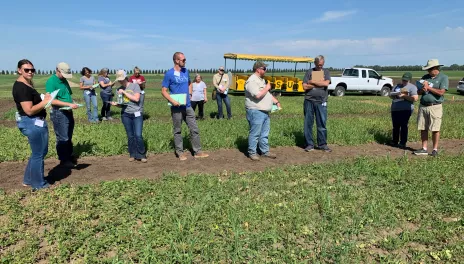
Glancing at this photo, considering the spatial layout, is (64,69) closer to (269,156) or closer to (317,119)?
(269,156)

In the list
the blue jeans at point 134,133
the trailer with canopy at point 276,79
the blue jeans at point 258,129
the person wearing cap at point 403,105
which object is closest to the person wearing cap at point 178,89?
the blue jeans at point 134,133

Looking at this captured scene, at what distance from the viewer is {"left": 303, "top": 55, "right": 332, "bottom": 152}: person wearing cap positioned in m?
6.65

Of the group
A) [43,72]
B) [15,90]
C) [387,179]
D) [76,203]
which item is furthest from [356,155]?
[43,72]

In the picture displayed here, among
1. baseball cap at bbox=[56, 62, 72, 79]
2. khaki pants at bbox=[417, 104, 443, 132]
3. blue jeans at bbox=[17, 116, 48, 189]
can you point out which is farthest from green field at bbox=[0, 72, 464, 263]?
baseball cap at bbox=[56, 62, 72, 79]

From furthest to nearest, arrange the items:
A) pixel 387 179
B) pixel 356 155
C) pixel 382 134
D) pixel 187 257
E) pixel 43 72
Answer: pixel 43 72, pixel 382 134, pixel 356 155, pixel 387 179, pixel 187 257

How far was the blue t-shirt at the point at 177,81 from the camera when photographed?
5.80m

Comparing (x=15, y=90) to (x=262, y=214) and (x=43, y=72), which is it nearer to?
(x=262, y=214)

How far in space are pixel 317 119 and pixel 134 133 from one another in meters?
3.90

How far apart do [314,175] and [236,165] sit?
1.50 meters

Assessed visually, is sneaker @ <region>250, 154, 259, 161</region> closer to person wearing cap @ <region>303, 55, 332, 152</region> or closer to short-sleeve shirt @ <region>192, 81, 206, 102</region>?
person wearing cap @ <region>303, 55, 332, 152</region>

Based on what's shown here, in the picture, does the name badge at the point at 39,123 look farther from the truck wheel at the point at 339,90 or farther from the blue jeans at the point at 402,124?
the truck wheel at the point at 339,90

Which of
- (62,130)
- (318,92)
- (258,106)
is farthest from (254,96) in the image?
(62,130)

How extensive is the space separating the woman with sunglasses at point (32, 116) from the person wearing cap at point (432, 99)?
6.75 m

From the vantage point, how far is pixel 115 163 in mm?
6059
